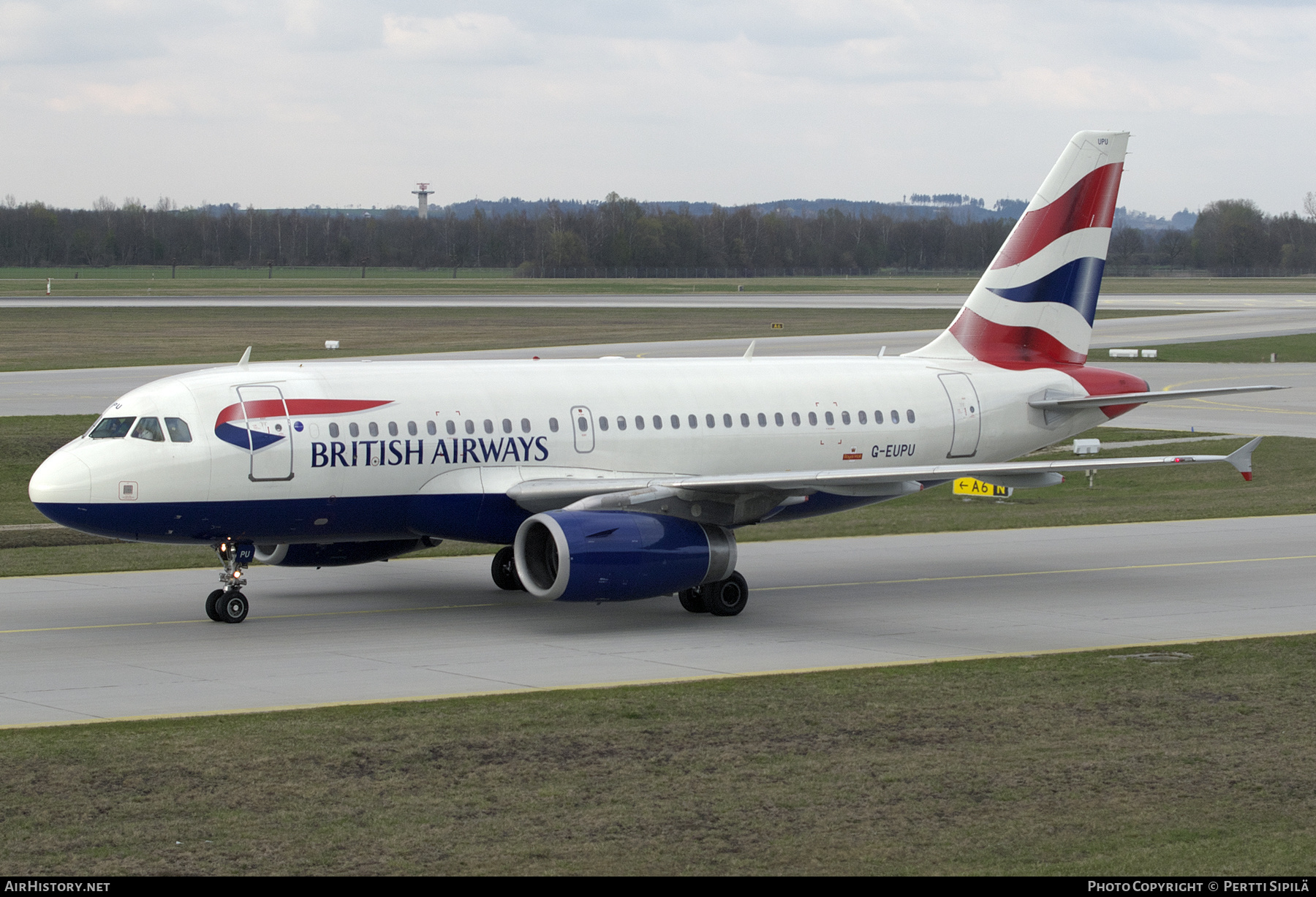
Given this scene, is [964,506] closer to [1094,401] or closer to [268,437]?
[1094,401]

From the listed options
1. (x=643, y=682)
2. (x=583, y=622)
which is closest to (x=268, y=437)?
(x=583, y=622)

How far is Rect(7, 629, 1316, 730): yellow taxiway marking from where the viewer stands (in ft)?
59.7

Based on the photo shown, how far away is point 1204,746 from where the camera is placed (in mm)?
16562

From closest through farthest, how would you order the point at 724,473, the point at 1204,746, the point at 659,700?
the point at 1204,746
the point at 659,700
the point at 724,473

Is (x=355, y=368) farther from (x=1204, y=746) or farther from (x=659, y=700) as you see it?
(x=1204, y=746)

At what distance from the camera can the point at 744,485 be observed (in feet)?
80.6

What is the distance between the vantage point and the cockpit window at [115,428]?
78.1ft

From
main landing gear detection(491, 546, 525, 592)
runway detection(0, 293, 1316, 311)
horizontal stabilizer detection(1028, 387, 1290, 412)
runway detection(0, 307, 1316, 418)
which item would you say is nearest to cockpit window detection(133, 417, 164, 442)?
main landing gear detection(491, 546, 525, 592)

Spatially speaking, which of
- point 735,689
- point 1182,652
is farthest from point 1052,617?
point 735,689

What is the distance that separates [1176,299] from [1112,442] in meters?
101

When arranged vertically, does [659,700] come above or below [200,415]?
below

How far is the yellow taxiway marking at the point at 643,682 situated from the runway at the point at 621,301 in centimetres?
10051

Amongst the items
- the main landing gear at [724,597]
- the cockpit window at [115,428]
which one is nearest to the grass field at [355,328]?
the cockpit window at [115,428]

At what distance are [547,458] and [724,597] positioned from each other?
3562mm
